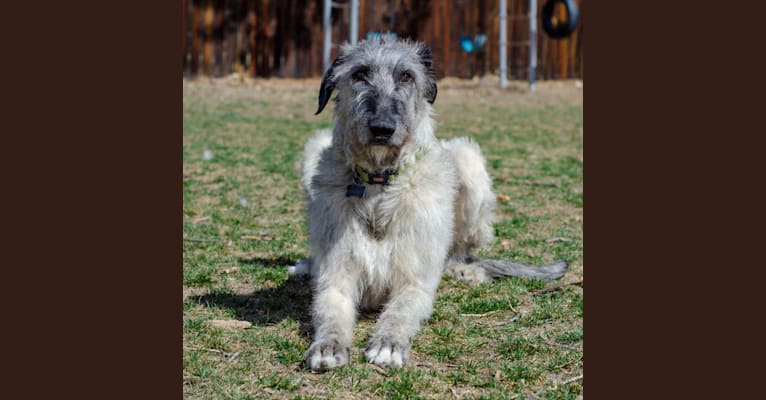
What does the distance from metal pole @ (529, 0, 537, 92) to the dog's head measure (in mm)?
18127

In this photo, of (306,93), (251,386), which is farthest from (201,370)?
(306,93)

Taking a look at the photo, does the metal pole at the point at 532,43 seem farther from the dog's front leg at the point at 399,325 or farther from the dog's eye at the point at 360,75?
the dog's front leg at the point at 399,325

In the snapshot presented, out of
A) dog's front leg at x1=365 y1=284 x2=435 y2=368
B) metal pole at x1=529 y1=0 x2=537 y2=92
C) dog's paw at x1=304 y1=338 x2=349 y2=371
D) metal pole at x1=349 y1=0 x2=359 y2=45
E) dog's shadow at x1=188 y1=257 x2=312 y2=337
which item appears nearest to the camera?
dog's paw at x1=304 y1=338 x2=349 y2=371

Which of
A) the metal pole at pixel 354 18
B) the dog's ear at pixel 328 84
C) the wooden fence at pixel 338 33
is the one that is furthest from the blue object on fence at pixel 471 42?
the dog's ear at pixel 328 84

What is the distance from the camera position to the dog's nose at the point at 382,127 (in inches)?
184

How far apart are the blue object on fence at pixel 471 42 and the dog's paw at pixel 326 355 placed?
20257 mm

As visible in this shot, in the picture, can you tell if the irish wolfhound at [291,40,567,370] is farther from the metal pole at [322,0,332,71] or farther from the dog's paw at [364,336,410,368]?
the metal pole at [322,0,332,71]

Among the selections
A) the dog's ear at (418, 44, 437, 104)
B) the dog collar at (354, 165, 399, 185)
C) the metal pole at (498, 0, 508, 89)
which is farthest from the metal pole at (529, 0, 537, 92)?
the dog collar at (354, 165, 399, 185)

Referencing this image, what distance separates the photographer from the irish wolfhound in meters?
4.81

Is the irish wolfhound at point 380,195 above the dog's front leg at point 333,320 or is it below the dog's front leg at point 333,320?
above

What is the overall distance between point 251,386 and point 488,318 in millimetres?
1808

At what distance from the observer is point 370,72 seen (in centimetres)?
495

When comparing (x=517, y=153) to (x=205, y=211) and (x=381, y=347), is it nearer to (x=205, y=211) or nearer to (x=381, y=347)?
(x=205, y=211)

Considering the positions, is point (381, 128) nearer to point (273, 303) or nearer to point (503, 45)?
point (273, 303)
